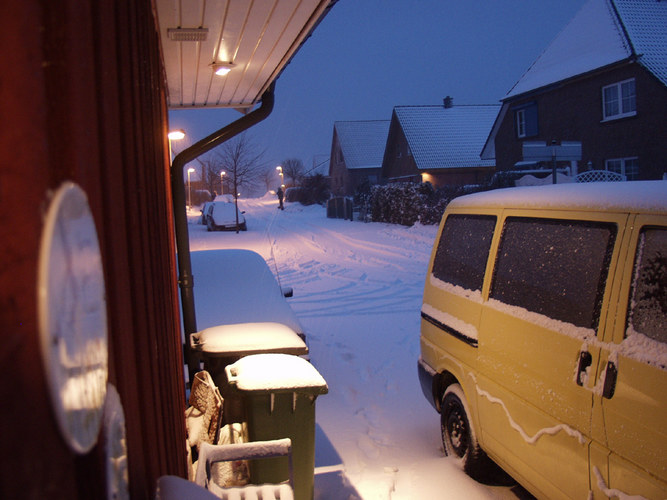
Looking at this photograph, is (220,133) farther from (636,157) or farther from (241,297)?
(636,157)

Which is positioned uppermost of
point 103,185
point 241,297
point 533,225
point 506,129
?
point 506,129

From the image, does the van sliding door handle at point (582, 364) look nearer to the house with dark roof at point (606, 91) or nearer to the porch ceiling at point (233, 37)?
the porch ceiling at point (233, 37)

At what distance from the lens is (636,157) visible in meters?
20.2

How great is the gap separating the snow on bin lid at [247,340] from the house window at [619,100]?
66.8 ft

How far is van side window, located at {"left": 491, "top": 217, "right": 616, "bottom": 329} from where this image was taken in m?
2.82

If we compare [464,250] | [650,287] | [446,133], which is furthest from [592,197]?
[446,133]

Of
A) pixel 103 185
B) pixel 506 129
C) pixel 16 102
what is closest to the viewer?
pixel 16 102

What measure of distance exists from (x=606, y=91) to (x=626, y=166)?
10.3 feet

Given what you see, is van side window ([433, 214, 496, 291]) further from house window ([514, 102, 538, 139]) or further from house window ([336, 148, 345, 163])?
house window ([336, 148, 345, 163])

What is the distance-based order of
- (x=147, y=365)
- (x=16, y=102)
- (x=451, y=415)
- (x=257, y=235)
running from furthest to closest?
(x=257, y=235), (x=451, y=415), (x=147, y=365), (x=16, y=102)

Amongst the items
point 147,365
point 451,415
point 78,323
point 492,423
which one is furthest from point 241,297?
point 78,323

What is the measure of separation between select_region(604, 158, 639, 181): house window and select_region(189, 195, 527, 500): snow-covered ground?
35.3ft

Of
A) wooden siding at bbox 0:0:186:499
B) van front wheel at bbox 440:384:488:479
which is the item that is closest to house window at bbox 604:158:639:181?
van front wheel at bbox 440:384:488:479

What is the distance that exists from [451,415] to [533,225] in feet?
5.62
